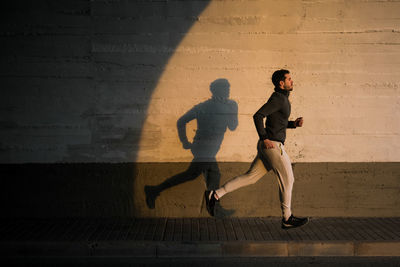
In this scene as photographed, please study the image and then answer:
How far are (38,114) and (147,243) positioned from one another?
261 cm

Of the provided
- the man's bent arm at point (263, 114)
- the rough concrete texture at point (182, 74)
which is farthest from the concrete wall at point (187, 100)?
the man's bent arm at point (263, 114)

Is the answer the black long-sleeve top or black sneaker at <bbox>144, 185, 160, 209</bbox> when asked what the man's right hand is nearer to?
the black long-sleeve top

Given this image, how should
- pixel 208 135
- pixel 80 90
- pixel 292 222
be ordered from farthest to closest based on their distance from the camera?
pixel 208 135 → pixel 80 90 → pixel 292 222

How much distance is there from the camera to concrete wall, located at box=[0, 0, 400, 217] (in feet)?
18.0

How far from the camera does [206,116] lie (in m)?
5.65

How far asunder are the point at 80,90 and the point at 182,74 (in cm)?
154

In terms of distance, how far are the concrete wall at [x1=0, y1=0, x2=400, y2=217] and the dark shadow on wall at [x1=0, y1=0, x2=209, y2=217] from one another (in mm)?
15

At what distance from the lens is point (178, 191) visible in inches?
225

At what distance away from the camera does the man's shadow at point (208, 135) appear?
18.4 ft

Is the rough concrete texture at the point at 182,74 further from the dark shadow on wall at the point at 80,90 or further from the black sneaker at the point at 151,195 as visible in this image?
the black sneaker at the point at 151,195

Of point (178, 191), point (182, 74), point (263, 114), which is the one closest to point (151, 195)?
point (178, 191)

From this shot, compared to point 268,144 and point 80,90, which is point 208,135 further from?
point 80,90

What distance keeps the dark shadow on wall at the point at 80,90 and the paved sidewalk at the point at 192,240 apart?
21.5 inches

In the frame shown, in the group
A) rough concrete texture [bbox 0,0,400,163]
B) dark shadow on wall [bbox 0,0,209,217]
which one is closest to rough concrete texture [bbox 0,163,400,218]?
dark shadow on wall [bbox 0,0,209,217]
